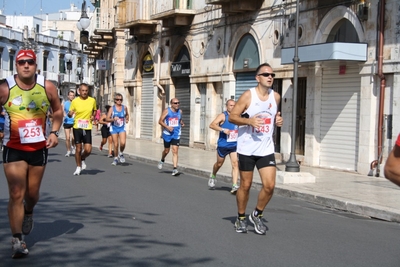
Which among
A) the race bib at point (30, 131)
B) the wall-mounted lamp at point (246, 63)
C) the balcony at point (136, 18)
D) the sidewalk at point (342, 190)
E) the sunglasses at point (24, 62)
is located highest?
the balcony at point (136, 18)

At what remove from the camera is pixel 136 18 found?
32.8 metres

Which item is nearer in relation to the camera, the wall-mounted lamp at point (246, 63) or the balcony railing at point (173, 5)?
the wall-mounted lamp at point (246, 63)

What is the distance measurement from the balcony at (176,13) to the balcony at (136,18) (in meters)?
2.69

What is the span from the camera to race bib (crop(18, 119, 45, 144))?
23.4 feet

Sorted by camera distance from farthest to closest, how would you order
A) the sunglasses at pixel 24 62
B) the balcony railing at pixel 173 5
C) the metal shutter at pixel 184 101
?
the metal shutter at pixel 184 101
the balcony railing at pixel 173 5
the sunglasses at pixel 24 62

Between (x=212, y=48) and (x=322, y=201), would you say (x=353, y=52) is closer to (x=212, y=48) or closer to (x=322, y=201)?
(x=322, y=201)

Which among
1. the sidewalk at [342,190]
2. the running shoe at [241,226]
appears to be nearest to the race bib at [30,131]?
the running shoe at [241,226]

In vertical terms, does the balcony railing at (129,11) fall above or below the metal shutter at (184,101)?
above

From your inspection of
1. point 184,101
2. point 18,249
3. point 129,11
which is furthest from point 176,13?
point 18,249

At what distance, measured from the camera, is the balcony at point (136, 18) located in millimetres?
32188

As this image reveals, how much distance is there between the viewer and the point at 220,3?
79.2 ft

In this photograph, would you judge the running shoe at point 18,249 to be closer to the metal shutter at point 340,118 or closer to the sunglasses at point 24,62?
the sunglasses at point 24,62

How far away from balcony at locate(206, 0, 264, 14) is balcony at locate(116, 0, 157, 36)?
321 inches

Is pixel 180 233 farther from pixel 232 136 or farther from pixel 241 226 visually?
pixel 232 136
